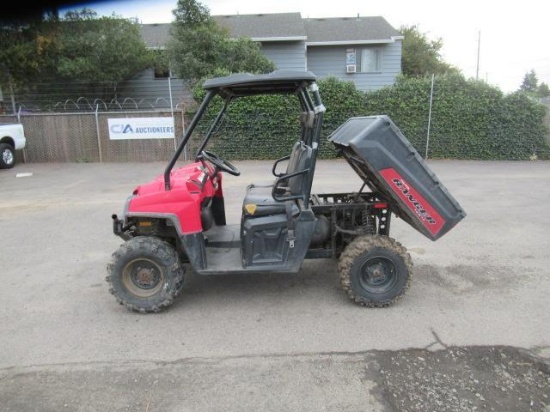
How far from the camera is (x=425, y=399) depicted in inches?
112

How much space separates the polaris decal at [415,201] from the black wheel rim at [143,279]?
7.20ft

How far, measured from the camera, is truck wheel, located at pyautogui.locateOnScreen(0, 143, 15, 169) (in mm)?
12938

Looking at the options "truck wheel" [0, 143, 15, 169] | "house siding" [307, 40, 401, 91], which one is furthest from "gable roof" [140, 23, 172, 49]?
"truck wheel" [0, 143, 15, 169]

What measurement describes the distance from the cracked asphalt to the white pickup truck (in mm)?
8286

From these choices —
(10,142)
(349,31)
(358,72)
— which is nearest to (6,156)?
(10,142)

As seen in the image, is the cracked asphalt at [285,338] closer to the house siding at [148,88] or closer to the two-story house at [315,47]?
the house siding at [148,88]

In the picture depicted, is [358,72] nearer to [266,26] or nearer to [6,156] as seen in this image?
[266,26]

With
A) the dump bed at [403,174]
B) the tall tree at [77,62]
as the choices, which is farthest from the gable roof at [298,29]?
the dump bed at [403,174]

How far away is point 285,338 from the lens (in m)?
3.61

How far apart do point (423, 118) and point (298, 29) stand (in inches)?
377

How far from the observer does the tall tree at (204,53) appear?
15203 millimetres

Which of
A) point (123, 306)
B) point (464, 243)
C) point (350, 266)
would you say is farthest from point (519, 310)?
point (123, 306)

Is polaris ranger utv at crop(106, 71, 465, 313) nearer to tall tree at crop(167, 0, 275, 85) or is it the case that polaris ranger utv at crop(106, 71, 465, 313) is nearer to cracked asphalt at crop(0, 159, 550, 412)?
cracked asphalt at crop(0, 159, 550, 412)

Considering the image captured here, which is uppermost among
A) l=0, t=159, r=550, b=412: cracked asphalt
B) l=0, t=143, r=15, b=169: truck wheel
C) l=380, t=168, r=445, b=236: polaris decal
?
l=380, t=168, r=445, b=236: polaris decal
